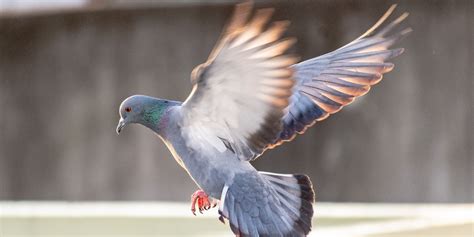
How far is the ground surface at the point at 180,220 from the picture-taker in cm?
557

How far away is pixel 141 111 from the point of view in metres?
1.73

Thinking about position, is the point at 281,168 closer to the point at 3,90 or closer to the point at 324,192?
the point at 324,192

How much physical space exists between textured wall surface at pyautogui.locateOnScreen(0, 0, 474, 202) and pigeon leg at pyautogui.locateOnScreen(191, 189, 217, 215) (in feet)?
14.4

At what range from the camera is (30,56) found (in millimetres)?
6770

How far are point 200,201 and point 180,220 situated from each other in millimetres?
4512

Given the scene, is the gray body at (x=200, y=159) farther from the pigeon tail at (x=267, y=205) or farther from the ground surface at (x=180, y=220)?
the ground surface at (x=180, y=220)

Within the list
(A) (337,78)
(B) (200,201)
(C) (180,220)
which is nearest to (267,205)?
(B) (200,201)

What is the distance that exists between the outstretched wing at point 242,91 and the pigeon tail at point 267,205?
8 centimetres

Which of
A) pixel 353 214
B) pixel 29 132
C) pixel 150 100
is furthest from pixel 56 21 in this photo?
pixel 150 100

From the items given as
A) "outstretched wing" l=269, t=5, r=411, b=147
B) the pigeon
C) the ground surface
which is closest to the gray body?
the pigeon

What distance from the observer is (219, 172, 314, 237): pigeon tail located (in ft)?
5.73

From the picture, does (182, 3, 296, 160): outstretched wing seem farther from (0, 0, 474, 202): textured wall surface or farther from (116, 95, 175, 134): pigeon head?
(0, 0, 474, 202): textured wall surface

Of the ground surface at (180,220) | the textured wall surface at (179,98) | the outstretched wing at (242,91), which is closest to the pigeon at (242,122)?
the outstretched wing at (242,91)

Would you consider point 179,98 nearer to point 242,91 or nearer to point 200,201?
point 200,201
